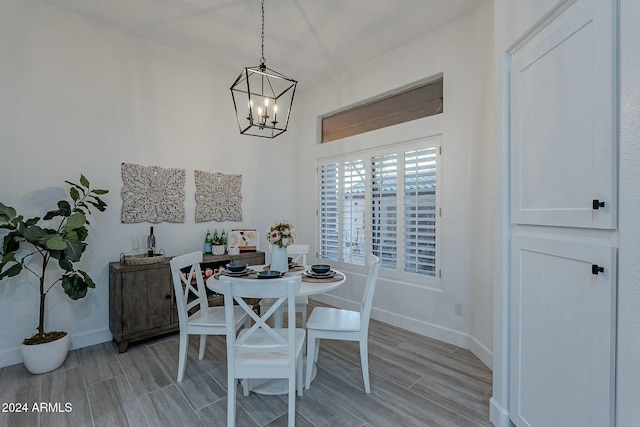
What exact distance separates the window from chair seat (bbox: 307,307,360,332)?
3.99ft

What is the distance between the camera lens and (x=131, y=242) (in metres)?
3.16

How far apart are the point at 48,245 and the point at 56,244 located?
0.05 meters

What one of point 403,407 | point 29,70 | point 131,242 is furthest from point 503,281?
point 29,70

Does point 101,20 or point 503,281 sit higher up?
point 101,20

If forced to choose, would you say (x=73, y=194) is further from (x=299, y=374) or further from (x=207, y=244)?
(x=299, y=374)

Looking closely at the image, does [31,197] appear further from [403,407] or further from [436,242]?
[436,242]

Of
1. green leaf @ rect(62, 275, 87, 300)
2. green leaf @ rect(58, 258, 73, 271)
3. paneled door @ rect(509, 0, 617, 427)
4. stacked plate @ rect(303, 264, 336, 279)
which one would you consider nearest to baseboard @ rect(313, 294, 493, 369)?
paneled door @ rect(509, 0, 617, 427)

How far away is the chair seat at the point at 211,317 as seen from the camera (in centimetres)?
227

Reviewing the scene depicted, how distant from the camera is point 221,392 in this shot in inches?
84.9

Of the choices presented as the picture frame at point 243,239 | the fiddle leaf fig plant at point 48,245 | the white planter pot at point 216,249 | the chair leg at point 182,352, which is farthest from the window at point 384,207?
the fiddle leaf fig plant at point 48,245

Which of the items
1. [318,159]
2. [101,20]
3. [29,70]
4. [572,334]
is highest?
[101,20]

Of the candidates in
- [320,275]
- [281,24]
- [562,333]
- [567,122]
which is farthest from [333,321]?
[281,24]

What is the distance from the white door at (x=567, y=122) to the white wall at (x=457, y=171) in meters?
0.96

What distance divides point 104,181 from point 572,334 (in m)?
3.89
